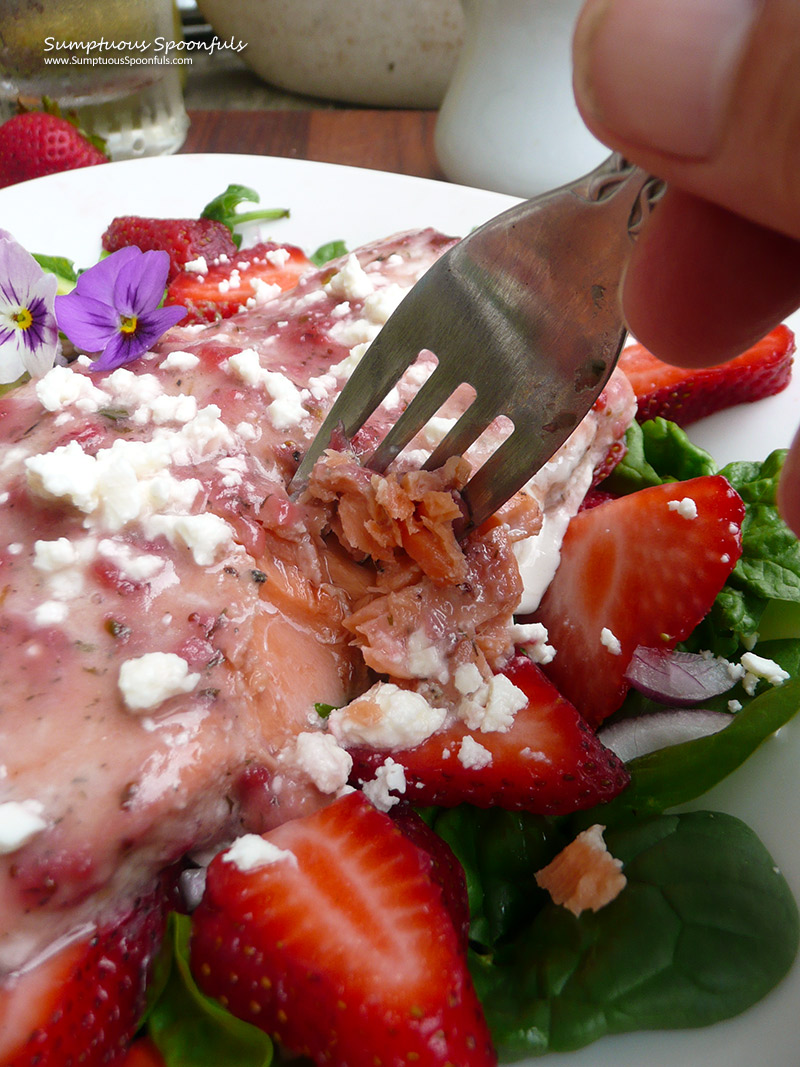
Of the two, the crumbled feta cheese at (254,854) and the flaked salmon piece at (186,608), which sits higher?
the flaked salmon piece at (186,608)

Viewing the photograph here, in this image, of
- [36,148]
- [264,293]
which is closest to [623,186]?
[264,293]

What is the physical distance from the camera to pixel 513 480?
1.34 meters

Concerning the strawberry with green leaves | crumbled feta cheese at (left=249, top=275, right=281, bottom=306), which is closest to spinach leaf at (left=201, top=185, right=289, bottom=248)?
the strawberry with green leaves

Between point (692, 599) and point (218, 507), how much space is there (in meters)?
0.87

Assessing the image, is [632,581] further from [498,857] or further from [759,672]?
[498,857]

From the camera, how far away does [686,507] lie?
1.55 meters

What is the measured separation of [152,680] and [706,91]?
95 cm

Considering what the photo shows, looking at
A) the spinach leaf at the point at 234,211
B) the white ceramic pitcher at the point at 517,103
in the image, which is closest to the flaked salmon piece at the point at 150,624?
the spinach leaf at the point at 234,211

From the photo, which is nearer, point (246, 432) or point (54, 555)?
point (54, 555)

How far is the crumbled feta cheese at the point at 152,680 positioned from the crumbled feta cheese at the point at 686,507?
927 millimetres

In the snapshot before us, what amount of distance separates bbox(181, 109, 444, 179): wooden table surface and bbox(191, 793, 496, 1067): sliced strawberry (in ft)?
11.0

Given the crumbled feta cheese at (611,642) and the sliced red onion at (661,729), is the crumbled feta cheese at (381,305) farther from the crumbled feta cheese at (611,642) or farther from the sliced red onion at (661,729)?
the sliced red onion at (661,729)

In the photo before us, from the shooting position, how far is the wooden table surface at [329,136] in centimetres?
395

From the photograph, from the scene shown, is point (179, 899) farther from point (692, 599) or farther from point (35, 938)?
point (692, 599)
